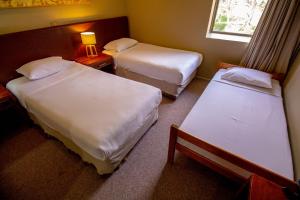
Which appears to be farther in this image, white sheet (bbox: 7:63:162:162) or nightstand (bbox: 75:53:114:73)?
nightstand (bbox: 75:53:114:73)

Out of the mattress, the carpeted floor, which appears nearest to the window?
the mattress

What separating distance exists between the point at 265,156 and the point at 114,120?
125cm

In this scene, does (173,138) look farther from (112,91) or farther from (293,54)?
(293,54)

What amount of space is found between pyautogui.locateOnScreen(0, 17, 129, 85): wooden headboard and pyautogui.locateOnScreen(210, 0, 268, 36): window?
2066 millimetres

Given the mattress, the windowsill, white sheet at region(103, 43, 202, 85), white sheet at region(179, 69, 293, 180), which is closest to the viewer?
white sheet at region(179, 69, 293, 180)

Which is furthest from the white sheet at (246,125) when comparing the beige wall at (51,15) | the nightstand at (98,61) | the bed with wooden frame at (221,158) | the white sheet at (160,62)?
the beige wall at (51,15)

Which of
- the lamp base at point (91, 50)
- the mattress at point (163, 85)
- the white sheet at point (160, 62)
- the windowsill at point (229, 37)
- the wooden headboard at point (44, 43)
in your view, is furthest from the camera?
the lamp base at point (91, 50)

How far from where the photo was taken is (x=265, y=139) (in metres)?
1.27

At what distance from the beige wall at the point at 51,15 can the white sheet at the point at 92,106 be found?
72 centimetres

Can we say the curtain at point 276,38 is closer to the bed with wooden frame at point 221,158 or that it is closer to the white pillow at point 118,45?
the bed with wooden frame at point 221,158

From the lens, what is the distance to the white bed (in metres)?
1.26

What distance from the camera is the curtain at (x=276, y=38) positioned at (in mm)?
1937

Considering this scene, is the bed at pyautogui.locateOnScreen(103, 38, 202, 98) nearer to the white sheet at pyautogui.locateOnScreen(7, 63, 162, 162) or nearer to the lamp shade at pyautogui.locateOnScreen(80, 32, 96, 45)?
the lamp shade at pyautogui.locateOnScreen(80, 32, 96, 45)

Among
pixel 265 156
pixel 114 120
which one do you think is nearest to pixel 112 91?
pixel 114 120
